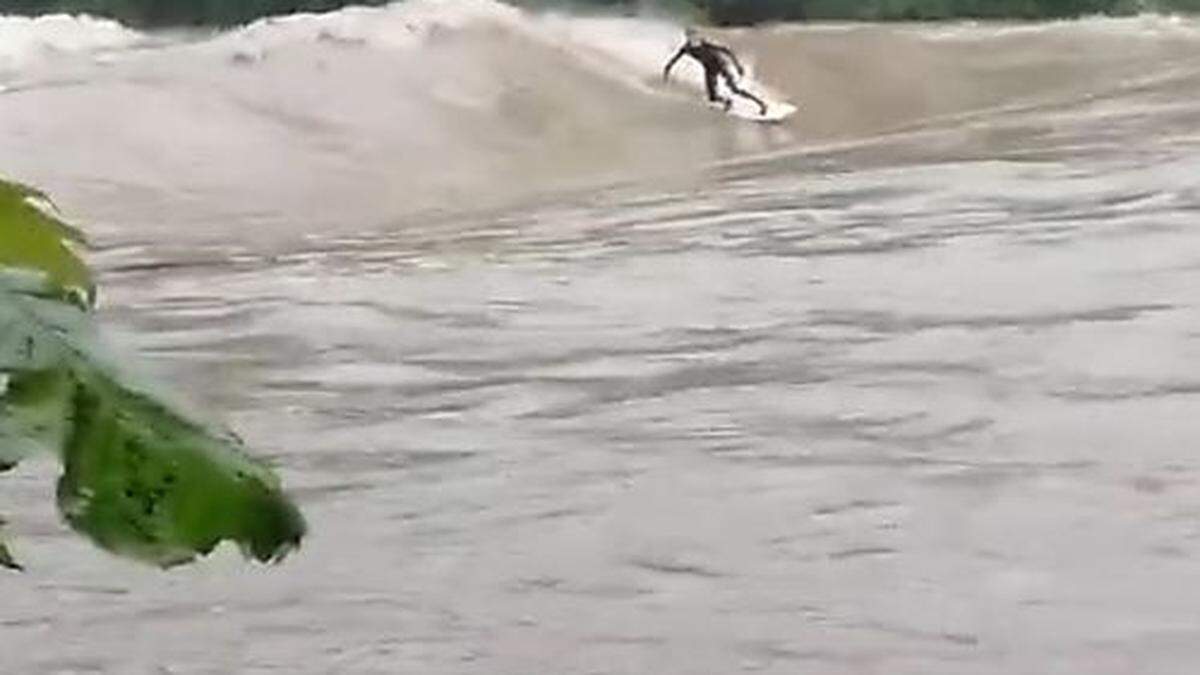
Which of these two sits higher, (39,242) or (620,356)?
(39,242)

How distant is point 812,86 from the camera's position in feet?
31.9

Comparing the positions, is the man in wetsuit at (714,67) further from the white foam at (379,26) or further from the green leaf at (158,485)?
the green leaf at (158,485)

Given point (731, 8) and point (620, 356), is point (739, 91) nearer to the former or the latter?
point (731, 8)

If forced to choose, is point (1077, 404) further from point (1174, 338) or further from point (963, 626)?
point (963, 626)

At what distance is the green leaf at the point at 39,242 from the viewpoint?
0.41m

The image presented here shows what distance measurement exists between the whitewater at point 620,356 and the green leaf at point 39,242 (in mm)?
18

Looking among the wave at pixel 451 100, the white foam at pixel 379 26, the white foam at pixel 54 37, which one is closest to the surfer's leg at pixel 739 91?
the wave at pixel 451 100

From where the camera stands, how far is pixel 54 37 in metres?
10.1

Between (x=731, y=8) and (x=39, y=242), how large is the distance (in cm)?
1105

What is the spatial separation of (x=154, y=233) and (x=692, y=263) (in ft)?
6.00

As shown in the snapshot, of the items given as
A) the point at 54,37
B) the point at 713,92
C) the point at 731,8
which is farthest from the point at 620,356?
the point at 731,8

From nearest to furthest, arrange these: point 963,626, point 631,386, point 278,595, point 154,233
Answer: point 963,626, point 278,595, point 631,386, point 154,233

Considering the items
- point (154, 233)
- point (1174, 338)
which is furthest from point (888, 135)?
point (1174, 338)

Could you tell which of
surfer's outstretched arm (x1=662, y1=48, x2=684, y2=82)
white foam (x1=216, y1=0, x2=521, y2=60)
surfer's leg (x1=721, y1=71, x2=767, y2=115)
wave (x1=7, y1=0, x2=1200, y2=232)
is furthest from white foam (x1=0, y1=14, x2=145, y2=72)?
surfer's leg (x1=721, y1=71, x2=767, y2=115)
